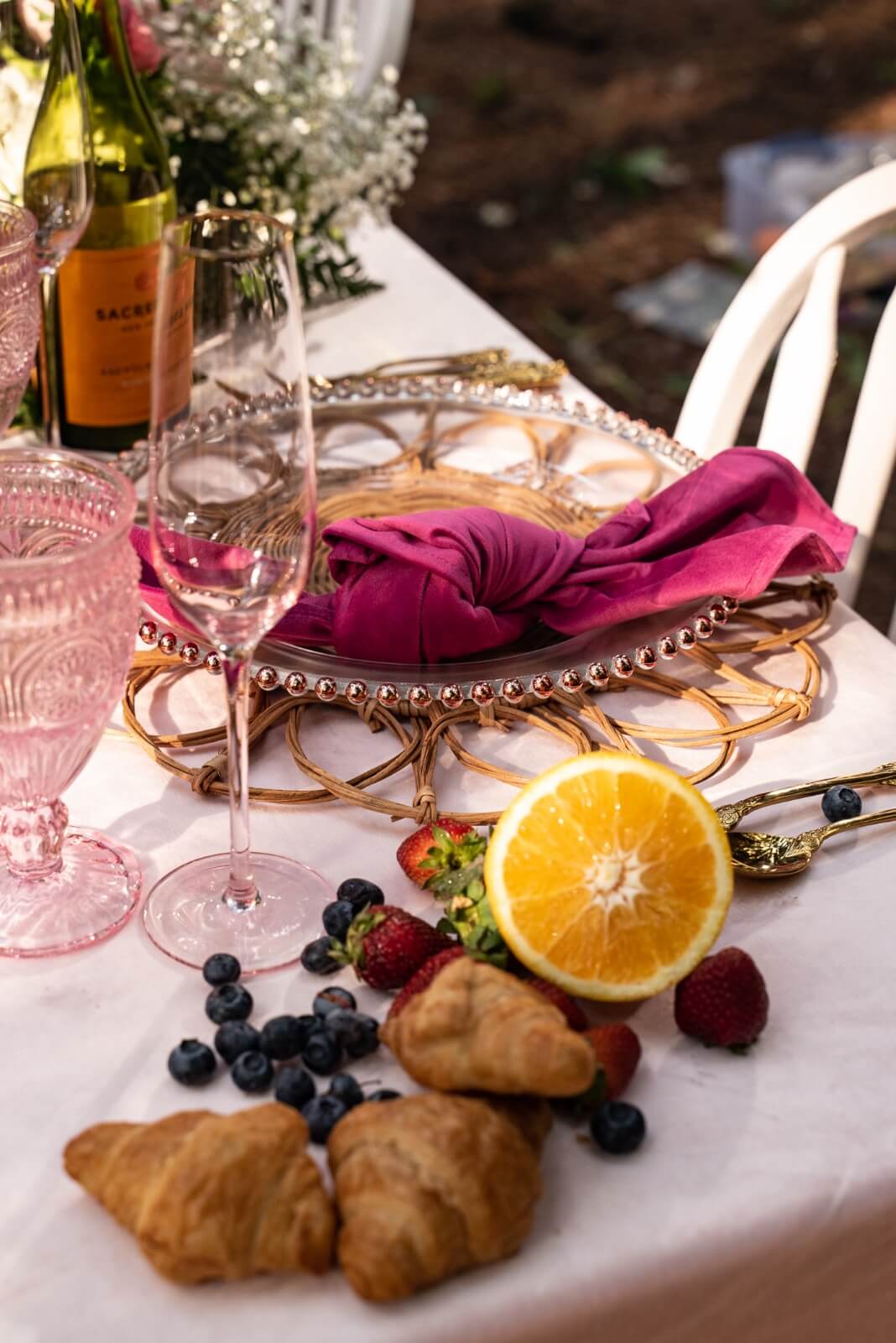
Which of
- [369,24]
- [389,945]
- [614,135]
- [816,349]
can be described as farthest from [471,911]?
[614,135]

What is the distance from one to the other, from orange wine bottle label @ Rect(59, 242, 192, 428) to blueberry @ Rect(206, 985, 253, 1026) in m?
0.61

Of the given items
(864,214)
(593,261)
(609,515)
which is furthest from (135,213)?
(593,261)

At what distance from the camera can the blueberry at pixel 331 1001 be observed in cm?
68

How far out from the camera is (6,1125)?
63 cm

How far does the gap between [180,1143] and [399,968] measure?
0.15m

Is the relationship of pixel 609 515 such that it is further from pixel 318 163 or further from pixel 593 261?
pixel 593 261

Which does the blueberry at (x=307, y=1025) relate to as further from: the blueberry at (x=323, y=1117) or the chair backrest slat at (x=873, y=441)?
the chair backrest slat at (x=873, y=441)

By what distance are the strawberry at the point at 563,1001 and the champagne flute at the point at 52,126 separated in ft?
2.00

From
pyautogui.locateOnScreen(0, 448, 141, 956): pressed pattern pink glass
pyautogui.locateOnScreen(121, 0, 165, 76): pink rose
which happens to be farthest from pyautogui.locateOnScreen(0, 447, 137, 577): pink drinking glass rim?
pyautogui.locateOnScreen(121, 0, 165, 76): pink rose

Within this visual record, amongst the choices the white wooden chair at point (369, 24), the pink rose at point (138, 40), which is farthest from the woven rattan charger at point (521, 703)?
the white wooden chair at point (369, 24)

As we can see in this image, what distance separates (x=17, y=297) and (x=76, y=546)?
0.63ft

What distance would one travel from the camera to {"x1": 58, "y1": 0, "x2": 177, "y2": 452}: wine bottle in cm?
111

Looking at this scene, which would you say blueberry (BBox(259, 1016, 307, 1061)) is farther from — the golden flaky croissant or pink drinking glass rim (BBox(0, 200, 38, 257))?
pink drinking glass rim (BBox(0, 200, 38, 257))

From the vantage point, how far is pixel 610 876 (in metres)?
0.68
